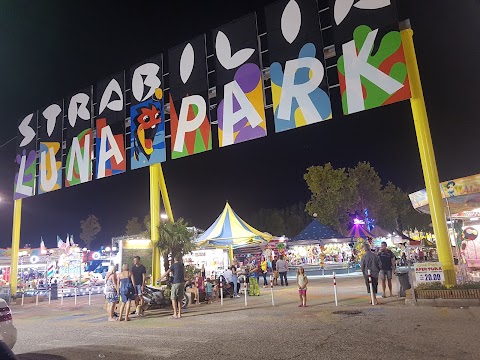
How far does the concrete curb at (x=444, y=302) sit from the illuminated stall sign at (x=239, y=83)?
7.02 meters

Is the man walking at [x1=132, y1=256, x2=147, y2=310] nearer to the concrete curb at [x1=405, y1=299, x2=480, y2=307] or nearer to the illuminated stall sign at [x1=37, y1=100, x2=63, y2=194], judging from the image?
the concrete curb at [x1=405, y1=299, x2=480, y2=307]

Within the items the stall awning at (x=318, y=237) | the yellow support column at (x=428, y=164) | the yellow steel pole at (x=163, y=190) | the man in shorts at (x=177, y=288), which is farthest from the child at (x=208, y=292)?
the stall awning at (x=318, y=237)

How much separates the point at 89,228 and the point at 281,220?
39.4 meters

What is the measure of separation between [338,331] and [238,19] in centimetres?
1205

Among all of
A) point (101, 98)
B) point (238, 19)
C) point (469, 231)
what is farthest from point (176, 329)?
point (469, 231)

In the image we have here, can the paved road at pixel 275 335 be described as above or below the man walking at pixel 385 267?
below

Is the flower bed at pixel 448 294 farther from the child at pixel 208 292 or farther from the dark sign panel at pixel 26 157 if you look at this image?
the dark sign panel at pixel 26 157

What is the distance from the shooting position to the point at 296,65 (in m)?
13.3

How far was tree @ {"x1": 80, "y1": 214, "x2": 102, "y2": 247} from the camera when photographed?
78.4 m

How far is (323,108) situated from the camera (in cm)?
1251

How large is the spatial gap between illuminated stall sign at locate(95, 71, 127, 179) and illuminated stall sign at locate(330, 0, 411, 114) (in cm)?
1012

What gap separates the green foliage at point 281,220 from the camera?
6981 cm

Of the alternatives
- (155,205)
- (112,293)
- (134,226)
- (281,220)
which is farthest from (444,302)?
(134,226)

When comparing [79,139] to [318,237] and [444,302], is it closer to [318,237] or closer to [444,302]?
[444,302]
